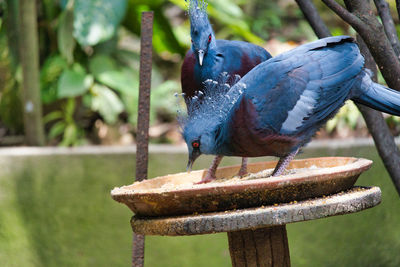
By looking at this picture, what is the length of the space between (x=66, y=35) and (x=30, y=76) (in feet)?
1.86

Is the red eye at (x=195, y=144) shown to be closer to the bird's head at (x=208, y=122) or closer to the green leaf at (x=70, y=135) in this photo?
the bird's head at (x=208, y=122)

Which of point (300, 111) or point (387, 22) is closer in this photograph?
point (300, 111)

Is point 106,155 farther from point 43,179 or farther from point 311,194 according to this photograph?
point 311,194

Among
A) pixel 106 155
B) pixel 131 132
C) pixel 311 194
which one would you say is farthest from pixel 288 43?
pixel 311 194

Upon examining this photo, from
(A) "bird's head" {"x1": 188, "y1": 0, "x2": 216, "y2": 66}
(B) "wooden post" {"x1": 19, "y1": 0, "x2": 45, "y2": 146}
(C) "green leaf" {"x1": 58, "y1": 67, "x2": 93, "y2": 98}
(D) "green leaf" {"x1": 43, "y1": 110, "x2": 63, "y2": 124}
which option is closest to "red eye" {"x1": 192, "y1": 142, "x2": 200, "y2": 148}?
(A) "bird's head" {"x1": 188, "y1": 0, "x2": 216, "y2": 66}

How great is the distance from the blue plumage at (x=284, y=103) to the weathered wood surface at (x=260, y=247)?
26 centimetres

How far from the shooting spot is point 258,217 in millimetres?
1497

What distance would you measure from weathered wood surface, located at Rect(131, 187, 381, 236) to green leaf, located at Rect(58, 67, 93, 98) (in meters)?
2.79

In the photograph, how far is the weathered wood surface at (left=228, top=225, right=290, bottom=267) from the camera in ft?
6.09

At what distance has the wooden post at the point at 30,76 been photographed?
4.00 meters

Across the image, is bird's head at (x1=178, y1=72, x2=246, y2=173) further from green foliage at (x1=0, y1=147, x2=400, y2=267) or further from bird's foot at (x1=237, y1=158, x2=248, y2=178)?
green foliage at (x1=0, y1=147, x2=400, y2=267)

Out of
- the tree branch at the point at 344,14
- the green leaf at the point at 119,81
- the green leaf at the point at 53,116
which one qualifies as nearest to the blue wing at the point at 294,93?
the tree branch at the point at 344,14

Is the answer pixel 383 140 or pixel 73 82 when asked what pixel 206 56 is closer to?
pixel 383 140

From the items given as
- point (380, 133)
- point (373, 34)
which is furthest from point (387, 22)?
point (380, 133)
